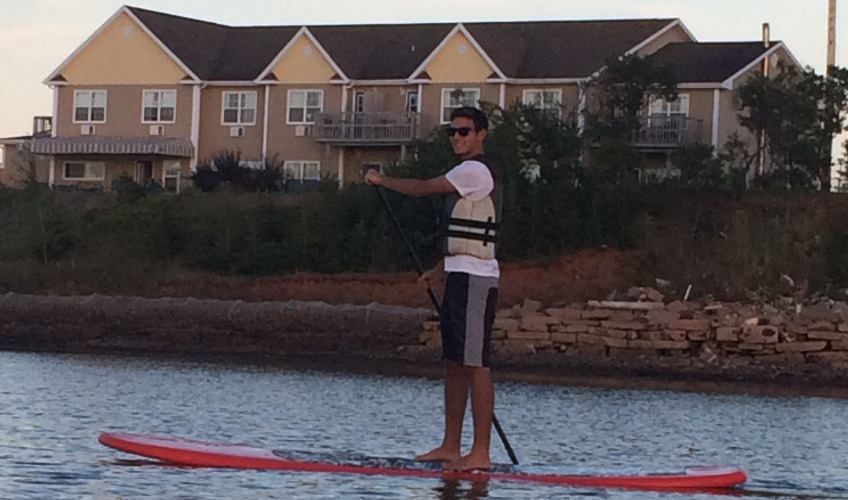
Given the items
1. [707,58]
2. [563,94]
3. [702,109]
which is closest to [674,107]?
[702,109]

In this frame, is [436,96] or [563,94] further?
[436,96]

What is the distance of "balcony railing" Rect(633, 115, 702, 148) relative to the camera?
152ft

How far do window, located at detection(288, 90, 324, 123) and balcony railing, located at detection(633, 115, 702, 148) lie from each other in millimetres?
10959

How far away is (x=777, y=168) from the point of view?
143 feet

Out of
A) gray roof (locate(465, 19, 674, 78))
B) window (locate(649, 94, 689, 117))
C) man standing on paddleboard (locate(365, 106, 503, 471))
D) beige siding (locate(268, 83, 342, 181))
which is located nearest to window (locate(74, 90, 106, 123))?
beige siding (locate(268, 83, 342, 181))

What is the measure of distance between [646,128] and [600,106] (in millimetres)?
1386

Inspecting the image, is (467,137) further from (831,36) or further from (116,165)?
(116,165)

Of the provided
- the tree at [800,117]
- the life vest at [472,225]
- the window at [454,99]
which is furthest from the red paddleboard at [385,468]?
the window at [454,99]

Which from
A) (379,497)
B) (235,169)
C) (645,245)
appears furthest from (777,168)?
(379,497)

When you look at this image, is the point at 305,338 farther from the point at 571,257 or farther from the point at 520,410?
the point at 520,410

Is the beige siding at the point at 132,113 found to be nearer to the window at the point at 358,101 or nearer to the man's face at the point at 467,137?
the window at the point at 358,101

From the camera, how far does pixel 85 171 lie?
2184 inches

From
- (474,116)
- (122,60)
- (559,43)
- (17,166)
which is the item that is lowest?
(474,116)

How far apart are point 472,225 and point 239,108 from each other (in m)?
43.2
